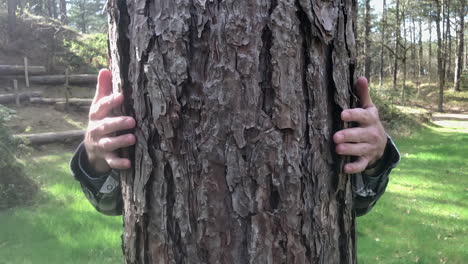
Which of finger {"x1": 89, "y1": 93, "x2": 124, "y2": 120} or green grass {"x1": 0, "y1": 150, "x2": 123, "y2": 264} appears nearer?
finger {"x1": 89, "y1": 93, "x2": 124, "y2": 120}

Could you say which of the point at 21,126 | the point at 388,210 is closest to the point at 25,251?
the point at 388,210

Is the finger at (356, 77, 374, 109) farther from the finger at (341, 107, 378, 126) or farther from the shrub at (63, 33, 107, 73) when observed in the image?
the shrub at (63, 33, 107, 73)

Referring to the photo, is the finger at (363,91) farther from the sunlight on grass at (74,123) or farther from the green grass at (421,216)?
the sunlight on grass at (74,123)

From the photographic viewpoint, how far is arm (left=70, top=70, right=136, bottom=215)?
132 cm

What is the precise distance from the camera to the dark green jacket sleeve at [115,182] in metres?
1.56

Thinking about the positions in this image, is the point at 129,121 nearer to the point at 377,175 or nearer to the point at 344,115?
the point at 344,115

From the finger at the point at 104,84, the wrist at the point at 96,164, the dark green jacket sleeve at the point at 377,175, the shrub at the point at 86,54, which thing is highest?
the shrub at the point at 86,54

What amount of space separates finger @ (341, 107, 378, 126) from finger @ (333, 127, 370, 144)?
29mm

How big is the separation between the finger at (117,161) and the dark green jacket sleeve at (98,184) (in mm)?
199

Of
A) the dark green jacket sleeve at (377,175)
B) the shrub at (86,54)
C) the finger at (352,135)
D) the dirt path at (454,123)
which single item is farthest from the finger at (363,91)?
the shrub at (86,54)

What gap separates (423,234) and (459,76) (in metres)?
29.9

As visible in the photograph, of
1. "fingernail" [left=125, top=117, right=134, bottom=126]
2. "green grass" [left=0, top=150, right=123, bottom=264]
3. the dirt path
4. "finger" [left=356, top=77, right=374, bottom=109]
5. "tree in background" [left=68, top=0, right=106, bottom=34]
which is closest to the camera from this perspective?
"fingernail" [left=125, top=117, right=134, bottom=126]

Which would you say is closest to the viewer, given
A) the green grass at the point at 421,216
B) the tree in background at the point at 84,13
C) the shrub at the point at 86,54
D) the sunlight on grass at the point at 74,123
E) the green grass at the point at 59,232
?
the green grass at the point at 59,232

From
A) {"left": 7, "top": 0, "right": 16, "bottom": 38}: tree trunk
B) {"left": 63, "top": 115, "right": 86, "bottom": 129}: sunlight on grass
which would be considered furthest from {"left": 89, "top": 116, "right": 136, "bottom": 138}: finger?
{"left": 7, "top": 0, "right": 16, "bottom": 38}: tree trunk
